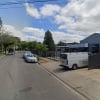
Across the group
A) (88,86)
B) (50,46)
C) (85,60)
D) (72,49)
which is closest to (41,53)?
(72,49)

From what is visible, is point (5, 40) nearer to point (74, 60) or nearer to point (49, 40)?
point (49, 40)

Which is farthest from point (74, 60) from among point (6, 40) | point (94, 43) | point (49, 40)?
point (6, 40)

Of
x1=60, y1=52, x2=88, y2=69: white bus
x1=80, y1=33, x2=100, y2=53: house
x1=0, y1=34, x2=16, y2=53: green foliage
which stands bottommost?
x1=60, y1=52, x2=88, y2=69: white bus

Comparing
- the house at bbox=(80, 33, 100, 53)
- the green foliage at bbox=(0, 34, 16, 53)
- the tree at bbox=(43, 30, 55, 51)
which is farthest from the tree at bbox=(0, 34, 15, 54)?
the house at bbox=(80, 33, 100, 53)

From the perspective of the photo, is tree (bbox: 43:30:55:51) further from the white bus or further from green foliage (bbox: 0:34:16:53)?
the white bus

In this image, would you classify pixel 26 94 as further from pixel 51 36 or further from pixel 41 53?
pixel 51 36

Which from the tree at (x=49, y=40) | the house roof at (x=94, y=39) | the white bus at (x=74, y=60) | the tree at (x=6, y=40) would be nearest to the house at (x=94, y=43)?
the house roof at (x=94, y=39)

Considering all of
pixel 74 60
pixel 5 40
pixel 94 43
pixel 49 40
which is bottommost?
pixel 74 60

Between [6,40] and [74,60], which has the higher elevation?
[6,40]

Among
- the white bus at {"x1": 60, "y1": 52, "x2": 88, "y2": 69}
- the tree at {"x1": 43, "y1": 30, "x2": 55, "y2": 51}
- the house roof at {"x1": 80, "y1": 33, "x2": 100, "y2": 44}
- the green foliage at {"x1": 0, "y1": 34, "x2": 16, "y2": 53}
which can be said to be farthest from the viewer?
the green foliage at {"x1": 0, "y1": 34, "x2": 16, "y2": 53}

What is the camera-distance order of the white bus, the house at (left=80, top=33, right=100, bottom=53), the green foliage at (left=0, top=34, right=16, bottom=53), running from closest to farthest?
the white bus < the house at (left=80, top=33, right=100, bottom=53) < the green foliage at (left=0, top=34, right=16, bottom=53)

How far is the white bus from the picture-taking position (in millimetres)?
25109

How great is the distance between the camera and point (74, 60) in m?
25.3

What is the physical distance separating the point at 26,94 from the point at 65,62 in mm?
13582
